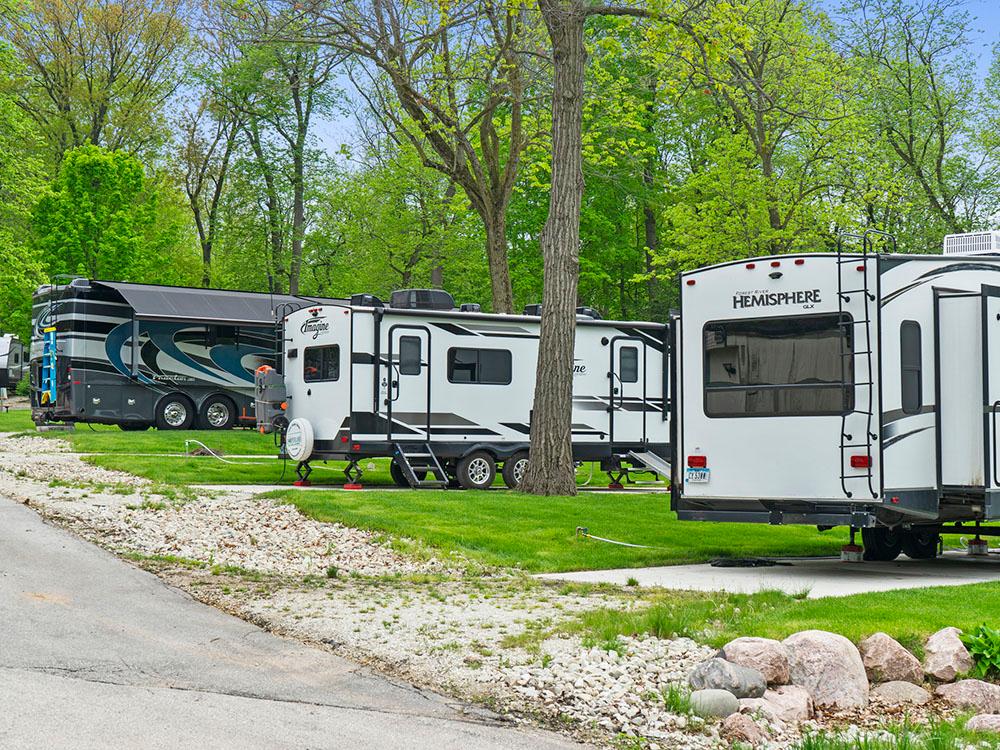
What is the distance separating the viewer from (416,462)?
20062 mm

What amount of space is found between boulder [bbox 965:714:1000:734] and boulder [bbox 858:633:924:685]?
2.88 feet

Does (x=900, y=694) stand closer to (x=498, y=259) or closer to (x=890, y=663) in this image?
(x=890, y=663)

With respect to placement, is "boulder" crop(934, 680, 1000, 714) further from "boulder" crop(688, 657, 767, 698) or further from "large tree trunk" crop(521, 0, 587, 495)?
"large tree trunk" crop(521, 0, 587, 495)

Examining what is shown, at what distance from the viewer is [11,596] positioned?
9625 millimetres

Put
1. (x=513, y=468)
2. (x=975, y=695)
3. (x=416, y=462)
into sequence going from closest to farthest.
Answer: (x=975, y=695)
(x=416, y=462)
(x=513, y=468)

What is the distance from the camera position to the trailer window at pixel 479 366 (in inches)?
805

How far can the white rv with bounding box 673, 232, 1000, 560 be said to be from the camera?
1190 cm

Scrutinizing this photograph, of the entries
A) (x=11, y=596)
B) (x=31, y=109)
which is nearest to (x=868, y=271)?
(x=11, y=596)

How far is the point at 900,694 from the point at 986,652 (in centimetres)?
76

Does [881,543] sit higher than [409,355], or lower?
lower

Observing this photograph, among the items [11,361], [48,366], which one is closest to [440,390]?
[48,366]

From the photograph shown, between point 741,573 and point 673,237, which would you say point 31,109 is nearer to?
point 673,237

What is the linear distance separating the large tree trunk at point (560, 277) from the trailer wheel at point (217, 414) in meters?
14.3

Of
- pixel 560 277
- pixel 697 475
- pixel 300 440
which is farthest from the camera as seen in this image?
A: pixel 300 440
